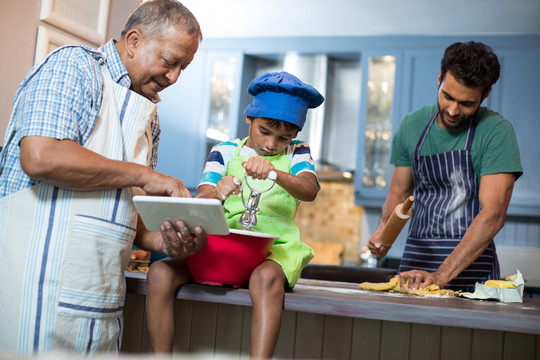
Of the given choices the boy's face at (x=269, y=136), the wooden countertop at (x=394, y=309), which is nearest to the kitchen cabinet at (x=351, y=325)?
the wooden countertop at (x=394, y=309)

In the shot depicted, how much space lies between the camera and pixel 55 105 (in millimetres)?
1193

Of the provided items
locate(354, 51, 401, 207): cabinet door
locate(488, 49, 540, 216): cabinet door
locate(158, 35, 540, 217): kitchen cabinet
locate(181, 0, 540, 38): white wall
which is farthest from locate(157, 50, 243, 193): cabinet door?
locate(488, 49, 540, 216): cabinet door

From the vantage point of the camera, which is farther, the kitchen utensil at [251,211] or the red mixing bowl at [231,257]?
the kitchen utensil at [251,211]

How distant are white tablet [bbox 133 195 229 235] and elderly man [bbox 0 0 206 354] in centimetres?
3

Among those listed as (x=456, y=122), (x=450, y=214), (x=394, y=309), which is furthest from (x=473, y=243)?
(x=394, y=309)

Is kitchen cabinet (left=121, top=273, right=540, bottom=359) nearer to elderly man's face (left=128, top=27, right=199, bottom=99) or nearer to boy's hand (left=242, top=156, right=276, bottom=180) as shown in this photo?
boy's hand (left=242, top=156, right=276, bottom=180)

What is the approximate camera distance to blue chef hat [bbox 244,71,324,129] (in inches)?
64.3

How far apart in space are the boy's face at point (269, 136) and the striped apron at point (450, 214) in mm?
691

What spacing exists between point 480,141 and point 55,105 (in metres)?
1.45

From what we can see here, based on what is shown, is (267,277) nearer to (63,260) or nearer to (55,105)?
(63,260)

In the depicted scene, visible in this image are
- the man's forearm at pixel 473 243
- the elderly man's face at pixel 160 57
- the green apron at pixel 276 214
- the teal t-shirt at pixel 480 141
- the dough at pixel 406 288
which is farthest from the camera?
the teal t-shirt at pixel 480 141

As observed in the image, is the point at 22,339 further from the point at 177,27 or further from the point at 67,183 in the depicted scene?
the point at 177,27

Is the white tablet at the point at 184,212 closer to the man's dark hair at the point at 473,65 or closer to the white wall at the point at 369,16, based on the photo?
the man's dark hair at the point at 473,65

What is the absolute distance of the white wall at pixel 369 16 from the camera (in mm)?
4219
